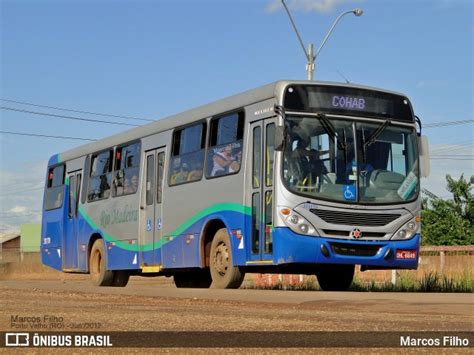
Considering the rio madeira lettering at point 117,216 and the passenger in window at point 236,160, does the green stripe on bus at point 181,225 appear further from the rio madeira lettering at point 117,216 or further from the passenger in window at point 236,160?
the passenger in window at point 236,160

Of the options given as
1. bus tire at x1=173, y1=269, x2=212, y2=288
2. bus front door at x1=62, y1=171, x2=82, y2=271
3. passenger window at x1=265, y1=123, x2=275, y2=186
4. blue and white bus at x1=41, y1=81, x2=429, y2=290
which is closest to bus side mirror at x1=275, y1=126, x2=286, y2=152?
blue and white bus at x1=41, y1=81, x2=429, y2=290

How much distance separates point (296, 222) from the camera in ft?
55.3

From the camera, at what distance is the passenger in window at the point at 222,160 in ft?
61.2

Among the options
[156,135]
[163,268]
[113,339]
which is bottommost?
[113,339]

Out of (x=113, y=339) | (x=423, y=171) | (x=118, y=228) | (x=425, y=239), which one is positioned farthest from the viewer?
(x=425, y=239)

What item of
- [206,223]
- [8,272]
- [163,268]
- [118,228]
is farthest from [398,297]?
[8,272]

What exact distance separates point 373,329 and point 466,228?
40.1 m

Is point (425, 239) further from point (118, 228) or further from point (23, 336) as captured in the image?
point (23, 336)

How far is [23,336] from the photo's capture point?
28.3ft

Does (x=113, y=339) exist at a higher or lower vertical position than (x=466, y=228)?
lower

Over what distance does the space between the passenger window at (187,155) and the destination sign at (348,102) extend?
2.96 meters

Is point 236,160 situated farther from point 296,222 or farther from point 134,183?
point 134,183

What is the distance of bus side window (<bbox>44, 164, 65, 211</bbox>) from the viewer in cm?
2757

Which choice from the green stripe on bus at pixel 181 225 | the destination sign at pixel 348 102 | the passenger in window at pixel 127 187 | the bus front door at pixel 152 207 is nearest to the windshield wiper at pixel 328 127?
the destination sign at pixel 348 102
